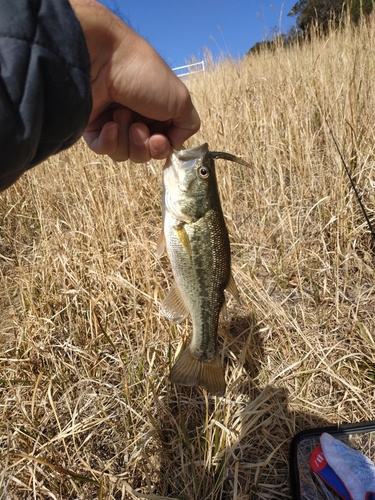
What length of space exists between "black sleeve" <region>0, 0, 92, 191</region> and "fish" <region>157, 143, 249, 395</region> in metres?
0.60

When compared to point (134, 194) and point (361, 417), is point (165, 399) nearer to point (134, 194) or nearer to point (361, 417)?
point (361, 417)

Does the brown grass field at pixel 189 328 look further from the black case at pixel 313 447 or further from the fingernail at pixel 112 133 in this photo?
the fingernail at pixel 112 133

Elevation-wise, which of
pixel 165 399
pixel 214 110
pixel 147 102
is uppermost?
pixel 214 110

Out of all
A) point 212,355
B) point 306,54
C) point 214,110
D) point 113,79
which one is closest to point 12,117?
point 113,79

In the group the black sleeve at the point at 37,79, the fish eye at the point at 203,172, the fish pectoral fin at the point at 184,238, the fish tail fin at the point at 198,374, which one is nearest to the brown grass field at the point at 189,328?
the fish tail fin at the point at 198,374

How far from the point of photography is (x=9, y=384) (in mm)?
2041

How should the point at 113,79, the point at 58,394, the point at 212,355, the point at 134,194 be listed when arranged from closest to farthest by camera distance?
the point at 113,79
the point at 212,355
the point at 58,394
the point at 134,194

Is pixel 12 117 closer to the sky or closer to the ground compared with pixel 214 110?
closer to the ground

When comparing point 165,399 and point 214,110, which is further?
point 214,110

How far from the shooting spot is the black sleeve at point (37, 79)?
0.84m

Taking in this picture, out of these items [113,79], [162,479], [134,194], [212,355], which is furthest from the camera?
[134,194]

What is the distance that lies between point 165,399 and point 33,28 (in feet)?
6.08

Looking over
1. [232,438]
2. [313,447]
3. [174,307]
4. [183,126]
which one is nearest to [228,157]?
[183,126]

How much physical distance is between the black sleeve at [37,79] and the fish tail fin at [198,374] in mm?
1086
